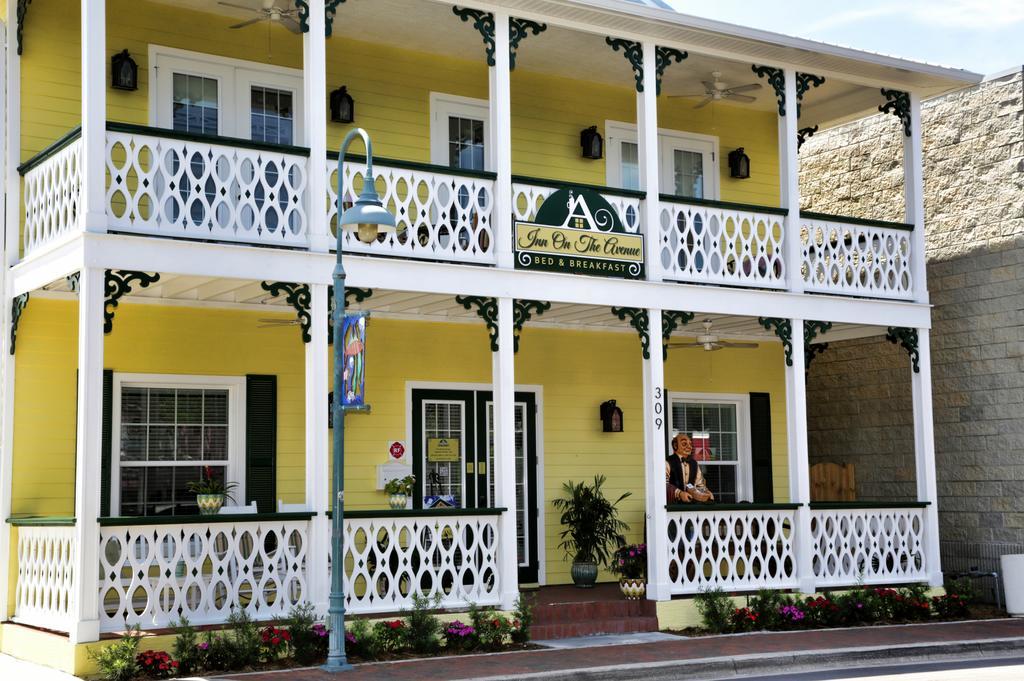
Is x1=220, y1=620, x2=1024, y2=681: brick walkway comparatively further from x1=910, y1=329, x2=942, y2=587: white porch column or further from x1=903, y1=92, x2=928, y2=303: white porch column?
x1=903, y1=92, x2=928, y2=303: white porch column

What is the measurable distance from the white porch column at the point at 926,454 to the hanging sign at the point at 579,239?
421 centimetres

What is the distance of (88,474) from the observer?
10555 mm

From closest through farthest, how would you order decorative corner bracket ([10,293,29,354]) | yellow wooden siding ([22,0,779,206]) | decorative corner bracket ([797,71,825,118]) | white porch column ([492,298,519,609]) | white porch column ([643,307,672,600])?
decorative corner bracket ([10,293,29,354]) < white porch column ([492,298,519,609]) < yellow wooden siding ([22,0,779,206]) < white porch column ([643,307,672,600]) < decorative corner bracket ([797,71,825,118])

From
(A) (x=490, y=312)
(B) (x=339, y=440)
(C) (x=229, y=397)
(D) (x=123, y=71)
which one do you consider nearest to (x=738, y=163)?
(A) (x=490, y=312)

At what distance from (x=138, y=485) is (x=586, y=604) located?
4994mm

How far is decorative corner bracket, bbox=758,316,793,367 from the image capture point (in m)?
14.9

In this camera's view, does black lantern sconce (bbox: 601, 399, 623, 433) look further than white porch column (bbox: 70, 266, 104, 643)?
Yes

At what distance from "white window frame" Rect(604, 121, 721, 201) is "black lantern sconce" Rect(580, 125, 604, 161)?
0.31 m

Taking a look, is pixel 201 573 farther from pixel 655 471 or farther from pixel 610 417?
pixel 610 417

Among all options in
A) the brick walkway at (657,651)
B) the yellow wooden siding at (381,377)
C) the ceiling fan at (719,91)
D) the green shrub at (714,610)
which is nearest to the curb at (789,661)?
the brick walkway at (657,651)

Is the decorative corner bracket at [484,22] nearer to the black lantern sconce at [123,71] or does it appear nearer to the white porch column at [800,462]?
the black lantern sconce at [123,71]

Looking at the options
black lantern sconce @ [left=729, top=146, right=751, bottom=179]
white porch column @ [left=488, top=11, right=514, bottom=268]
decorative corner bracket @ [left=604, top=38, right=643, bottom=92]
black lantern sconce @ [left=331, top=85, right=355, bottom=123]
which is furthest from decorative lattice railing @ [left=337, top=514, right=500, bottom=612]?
black lantern sconce @ [left=729, top=146, right=751, bottom=179]

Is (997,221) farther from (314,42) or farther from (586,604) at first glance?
(314,42)

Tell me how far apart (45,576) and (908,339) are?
34.8 ft
